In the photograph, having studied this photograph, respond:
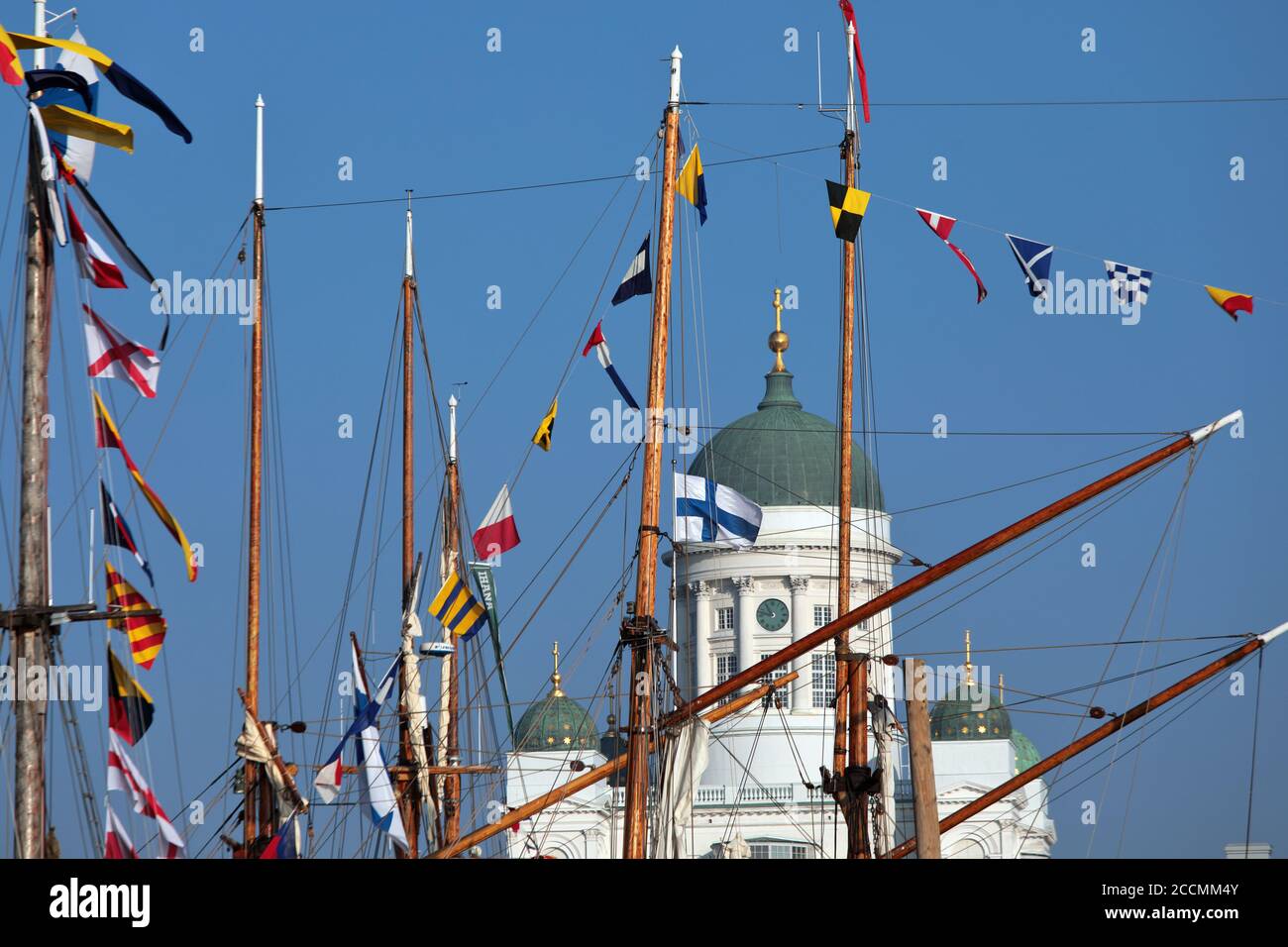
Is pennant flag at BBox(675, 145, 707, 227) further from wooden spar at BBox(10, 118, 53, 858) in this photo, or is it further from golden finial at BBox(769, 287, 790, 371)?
golden finial at BBox(769, 287, 790, 371)

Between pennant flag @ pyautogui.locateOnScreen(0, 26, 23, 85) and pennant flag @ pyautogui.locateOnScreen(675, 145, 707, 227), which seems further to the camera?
pennant flag @ pyautogui.locateOnScreen(675, 145, 707, 227)

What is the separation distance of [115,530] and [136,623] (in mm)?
1940

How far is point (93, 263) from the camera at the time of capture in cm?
3011

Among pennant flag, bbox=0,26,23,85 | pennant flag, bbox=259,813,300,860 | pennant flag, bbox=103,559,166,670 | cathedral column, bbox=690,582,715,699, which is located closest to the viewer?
pennant flag, bbox=0,26,23,85

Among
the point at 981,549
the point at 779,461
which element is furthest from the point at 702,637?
the point at 981,549

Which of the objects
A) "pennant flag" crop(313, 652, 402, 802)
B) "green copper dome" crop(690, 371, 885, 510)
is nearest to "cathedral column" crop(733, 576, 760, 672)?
"green copper dome" crop(690, 371, 885, 510)

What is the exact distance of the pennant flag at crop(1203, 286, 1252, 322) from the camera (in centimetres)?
3394

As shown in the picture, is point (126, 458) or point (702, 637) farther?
point (702, 637)

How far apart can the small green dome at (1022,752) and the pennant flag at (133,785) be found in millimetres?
83747

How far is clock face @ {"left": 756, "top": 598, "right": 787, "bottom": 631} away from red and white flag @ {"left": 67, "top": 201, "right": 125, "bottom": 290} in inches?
3318

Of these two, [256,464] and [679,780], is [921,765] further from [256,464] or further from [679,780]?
[256,464]

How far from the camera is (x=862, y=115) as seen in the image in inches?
1797
